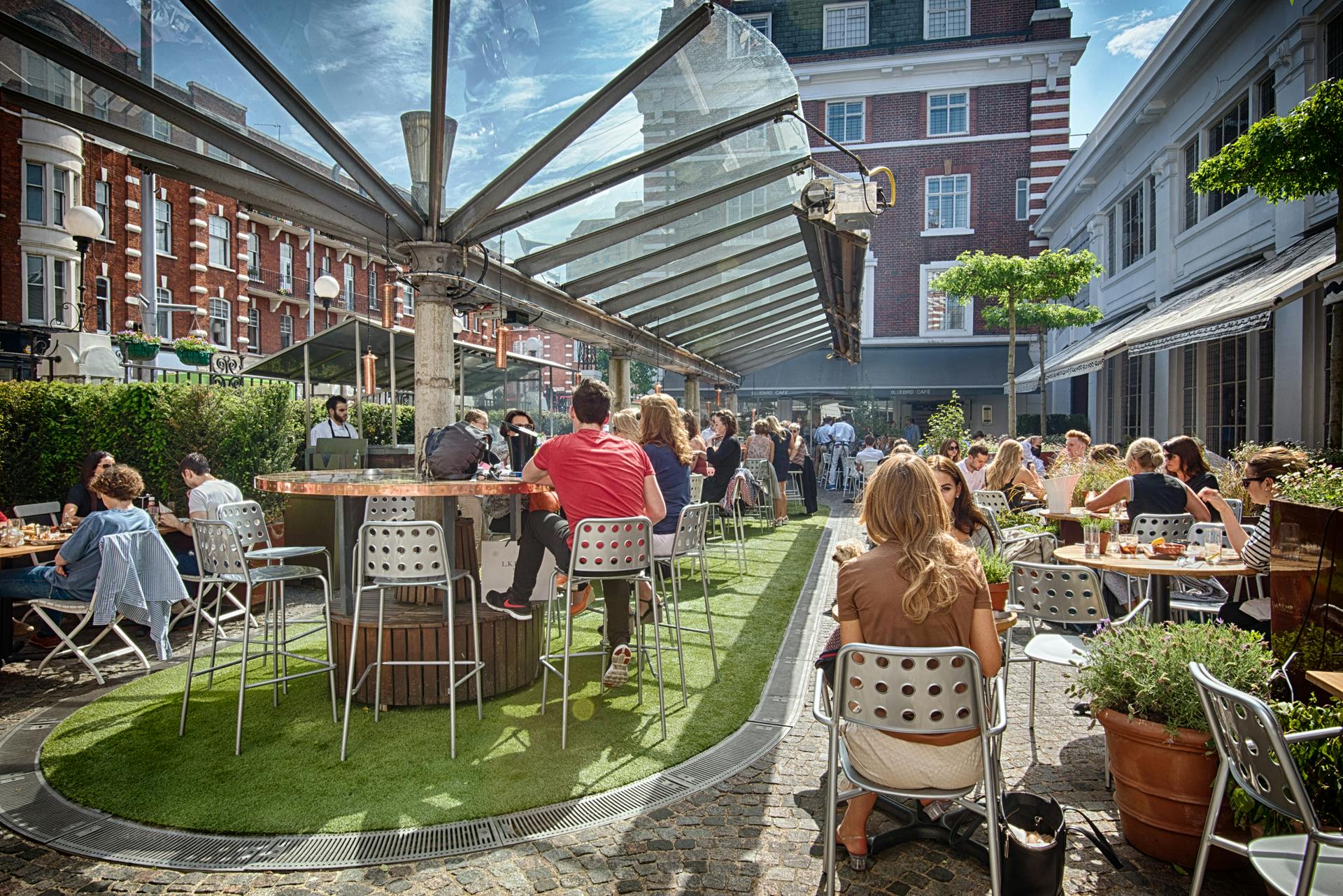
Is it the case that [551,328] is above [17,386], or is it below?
above

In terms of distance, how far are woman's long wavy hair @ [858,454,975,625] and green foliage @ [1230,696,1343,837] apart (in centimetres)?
98

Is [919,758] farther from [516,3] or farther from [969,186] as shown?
[969,186]

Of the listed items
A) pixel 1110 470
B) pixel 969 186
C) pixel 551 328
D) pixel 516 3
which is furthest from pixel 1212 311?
pixel 969 186

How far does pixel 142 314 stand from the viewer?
868 inches

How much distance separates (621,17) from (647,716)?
429cm

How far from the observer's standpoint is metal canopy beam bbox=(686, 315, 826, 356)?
601 inches

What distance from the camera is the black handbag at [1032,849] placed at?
7.84 feet

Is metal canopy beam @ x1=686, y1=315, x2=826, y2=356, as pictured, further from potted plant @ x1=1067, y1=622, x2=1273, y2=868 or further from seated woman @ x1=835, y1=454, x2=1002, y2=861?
seated woman @ x1=835, y1=454, x2=1002, y2=861

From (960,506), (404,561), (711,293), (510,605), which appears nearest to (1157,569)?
(960,506)

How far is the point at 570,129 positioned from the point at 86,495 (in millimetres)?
4678

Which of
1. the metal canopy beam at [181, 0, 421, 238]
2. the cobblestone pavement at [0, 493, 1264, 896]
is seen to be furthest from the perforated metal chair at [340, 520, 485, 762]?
the metal canopy beam at [181, 0, 421, 238]

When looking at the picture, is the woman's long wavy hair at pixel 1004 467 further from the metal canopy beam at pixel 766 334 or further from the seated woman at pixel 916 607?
the metal canopy beam at pixel 766 334

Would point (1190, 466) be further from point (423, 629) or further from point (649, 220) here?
point (423, 629)

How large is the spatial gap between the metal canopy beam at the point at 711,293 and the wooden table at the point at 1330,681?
339 inches
